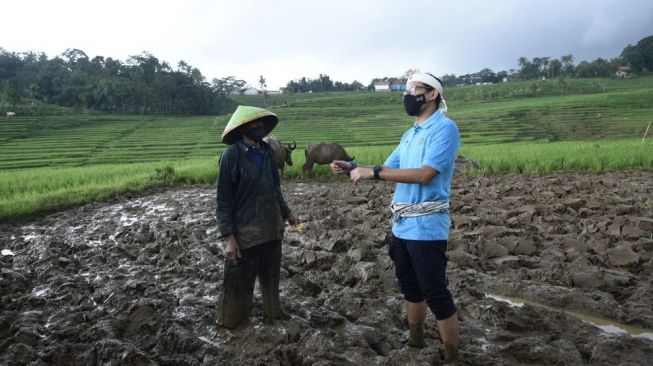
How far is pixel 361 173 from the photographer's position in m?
2.81

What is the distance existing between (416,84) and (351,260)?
2563 mm

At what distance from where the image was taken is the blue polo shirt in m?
2.67

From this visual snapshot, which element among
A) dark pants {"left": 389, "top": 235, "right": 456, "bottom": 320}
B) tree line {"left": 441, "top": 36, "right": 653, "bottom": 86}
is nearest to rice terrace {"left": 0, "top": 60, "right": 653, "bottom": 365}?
dark pants {"left": 389, "top": 235, "right": 456, "bottom": 320}

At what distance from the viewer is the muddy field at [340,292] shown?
3.16 m

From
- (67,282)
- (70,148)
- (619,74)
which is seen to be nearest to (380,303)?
(67,282)

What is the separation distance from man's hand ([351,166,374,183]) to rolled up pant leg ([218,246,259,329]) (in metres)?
1.18

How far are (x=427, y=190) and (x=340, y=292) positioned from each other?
1.77 metres

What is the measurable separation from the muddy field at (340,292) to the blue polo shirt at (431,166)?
82cm

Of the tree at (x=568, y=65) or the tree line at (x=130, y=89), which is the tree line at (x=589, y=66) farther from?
the tree line at (x=130, y=89)

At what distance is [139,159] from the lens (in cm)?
2180

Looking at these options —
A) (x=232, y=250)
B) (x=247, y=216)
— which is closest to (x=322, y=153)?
(x=247, y=216)

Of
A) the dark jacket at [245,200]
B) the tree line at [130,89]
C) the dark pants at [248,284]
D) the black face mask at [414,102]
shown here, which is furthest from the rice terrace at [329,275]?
the tree line at [130,89]

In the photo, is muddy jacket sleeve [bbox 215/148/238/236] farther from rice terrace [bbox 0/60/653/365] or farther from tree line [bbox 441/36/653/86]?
tree line [bbox 441/36/653/86]

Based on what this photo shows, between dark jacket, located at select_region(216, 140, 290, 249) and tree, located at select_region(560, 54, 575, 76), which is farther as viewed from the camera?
tree, located at select_region(560, 54, 575, 76)
